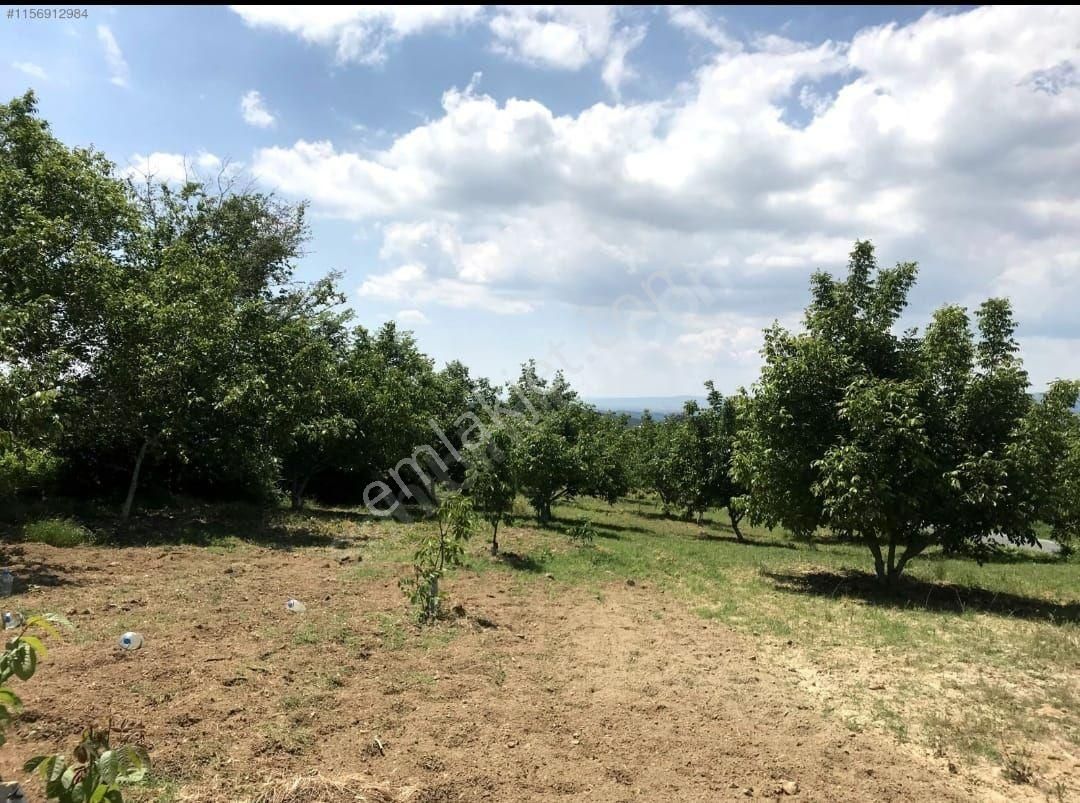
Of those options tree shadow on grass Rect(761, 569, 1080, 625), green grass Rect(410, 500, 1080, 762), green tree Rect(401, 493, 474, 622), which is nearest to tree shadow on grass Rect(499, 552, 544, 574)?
green grass Rect(410, 500, 1080, 762)

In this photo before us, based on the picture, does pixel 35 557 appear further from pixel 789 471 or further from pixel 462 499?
pixel 789 471

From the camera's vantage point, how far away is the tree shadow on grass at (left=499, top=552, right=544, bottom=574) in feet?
42.2

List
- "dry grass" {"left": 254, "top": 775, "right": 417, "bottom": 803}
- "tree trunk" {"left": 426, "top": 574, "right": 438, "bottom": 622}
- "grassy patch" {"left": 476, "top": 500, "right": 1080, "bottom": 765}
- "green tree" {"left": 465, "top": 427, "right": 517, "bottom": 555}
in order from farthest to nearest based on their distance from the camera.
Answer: "green tree" {"left": 465, "top": 427, "right": 517, "bottom": 555}, "tree trunk" {"left": 426, "top": 574, "right": 438, "bottom": 622}, "grassy patch" {"left": 476, "top": 500, "right": 1080, "bottom": 765}, "dry grass" {"left": 254, "top": 775, "right": 417, "bottom": 803}

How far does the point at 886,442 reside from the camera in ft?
35.2

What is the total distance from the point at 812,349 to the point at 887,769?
8.42 m

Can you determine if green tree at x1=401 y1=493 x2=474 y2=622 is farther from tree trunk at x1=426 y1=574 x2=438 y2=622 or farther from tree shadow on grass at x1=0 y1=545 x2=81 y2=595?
tree shadow on grass at x1=0 y1=545 x2=81 y2=595

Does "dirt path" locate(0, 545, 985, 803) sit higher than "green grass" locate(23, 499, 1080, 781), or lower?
lower

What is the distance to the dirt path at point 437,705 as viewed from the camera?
14.7 feet

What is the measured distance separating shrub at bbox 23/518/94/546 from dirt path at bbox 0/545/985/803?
2728 millimetres

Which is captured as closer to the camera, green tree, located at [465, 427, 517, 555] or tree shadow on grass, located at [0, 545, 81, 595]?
tree shadow on grass, located at [0, 545, 81, 595]

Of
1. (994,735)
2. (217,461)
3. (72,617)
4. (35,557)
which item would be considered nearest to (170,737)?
(72,617)

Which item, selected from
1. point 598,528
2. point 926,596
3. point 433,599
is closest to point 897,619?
point 926,596

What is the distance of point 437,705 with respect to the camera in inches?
222

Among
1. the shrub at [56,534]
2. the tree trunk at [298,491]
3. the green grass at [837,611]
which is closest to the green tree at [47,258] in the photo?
the shrub at [56,534]
